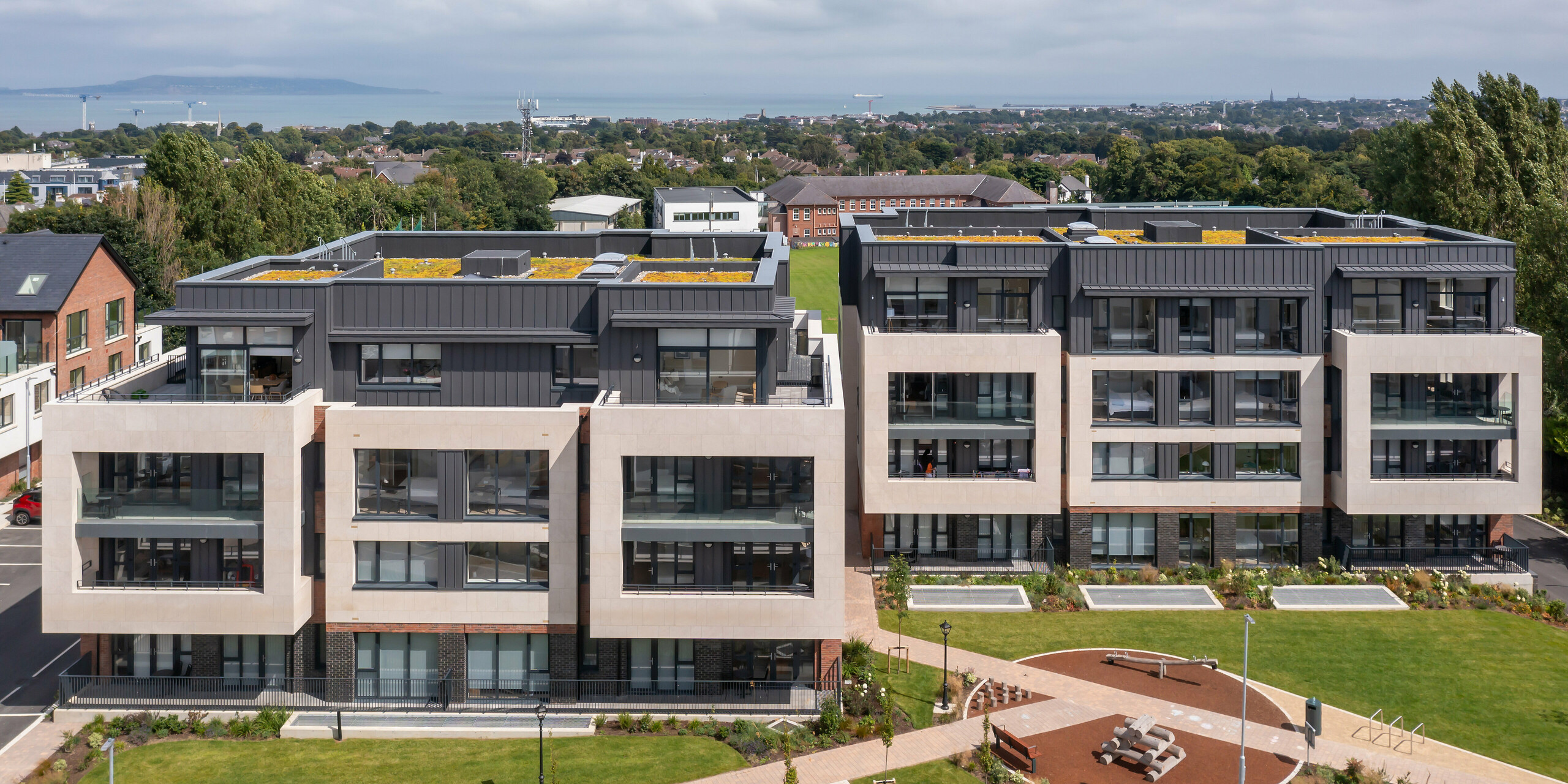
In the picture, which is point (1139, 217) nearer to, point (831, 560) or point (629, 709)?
Result: point (831, 560)

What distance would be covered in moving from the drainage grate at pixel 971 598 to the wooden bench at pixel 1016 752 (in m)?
10.00

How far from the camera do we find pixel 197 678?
36.3m

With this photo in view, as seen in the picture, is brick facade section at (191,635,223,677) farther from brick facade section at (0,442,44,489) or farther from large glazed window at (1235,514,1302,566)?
large glazed window at (1235,514,1302,566)

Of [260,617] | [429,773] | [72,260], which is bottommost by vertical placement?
[429,773]

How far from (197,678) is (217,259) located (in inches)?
2082

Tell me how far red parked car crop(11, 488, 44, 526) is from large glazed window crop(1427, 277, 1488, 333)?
5550 centimetres

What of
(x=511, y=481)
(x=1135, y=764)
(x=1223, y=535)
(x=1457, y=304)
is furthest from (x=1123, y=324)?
(x=511, y=481)

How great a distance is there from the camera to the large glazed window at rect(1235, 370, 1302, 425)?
4656cm

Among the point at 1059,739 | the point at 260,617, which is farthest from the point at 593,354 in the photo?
the point at 1059,739

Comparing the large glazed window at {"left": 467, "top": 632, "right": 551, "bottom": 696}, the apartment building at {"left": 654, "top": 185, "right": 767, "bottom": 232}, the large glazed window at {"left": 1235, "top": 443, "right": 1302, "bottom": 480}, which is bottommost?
the large glazed window at {"left": 467, "top": 632, "right": 551, "bottom": 696}

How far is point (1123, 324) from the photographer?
153ft

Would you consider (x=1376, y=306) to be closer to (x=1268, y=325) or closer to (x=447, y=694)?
(x=1268, y=325)

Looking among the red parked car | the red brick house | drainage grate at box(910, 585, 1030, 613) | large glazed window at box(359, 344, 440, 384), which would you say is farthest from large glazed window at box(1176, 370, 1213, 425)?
the red brick house

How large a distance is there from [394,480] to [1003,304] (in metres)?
22.5
